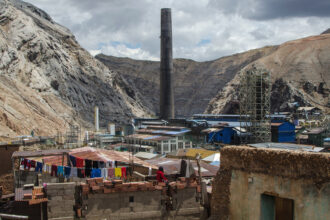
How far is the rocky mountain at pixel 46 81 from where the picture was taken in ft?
147

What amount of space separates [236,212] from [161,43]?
176ft

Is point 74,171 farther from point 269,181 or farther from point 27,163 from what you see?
point 269,181

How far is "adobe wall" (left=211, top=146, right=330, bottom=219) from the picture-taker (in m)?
7.01

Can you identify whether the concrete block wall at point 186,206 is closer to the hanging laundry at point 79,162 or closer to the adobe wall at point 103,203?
the adobe wall at point 103,203

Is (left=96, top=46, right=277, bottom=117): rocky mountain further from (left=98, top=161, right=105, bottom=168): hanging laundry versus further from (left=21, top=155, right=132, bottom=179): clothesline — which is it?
(left=21, top=155, right=132, bottom=179): clothesline

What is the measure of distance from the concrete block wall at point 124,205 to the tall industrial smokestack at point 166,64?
169 feet

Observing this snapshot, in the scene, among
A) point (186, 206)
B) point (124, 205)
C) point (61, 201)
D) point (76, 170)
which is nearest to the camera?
point (61, 201)

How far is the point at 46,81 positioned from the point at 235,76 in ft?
177

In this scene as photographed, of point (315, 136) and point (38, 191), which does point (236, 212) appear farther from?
point (315, 136)

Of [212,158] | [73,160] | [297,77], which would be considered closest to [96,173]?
[73,160]

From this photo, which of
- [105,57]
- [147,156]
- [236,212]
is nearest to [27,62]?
[147,156]

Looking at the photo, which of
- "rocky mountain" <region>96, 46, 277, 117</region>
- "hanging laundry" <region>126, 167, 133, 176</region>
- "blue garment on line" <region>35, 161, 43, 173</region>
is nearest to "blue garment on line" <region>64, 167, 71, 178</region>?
"blue garment on line" <region>35, 161, 43, 173</region>

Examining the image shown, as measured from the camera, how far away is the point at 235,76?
9719 centimetres

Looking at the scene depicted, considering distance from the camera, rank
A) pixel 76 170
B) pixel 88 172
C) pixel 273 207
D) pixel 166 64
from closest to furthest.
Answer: pixel 273 207, pixel 76 170, pixel 88 172, pixel 166 64
